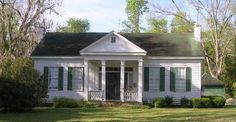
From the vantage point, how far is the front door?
113ft

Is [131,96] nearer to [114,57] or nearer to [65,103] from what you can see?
[114,57]

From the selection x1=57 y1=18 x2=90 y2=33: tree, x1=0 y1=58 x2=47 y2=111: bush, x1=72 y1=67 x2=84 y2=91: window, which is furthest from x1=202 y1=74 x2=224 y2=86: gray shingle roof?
x1=57 y1=18 x2=90 y2=33: tree

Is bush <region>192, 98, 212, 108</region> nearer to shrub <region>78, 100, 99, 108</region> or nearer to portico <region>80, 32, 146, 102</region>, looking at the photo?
portico <region>80, 32, 146, 102</region>

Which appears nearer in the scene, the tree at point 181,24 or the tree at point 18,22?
the tree at point 18,22

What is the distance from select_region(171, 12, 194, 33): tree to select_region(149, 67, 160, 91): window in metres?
27.4

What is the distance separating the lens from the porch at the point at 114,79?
3247cm

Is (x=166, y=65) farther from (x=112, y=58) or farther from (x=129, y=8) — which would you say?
(x=129, y=8)

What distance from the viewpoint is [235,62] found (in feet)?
186

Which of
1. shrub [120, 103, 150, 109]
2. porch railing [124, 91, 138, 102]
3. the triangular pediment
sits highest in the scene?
the triangular pediment

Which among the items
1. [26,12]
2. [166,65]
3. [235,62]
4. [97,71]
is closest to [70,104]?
[97,71]

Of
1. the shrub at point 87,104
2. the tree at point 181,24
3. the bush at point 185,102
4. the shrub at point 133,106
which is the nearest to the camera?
the shrub at point 133,106

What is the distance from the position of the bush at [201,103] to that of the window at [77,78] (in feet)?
26.8

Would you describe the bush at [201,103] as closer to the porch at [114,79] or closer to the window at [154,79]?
the window at [154,79]

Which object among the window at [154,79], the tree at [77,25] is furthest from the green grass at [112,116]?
the tree at [77,25]
